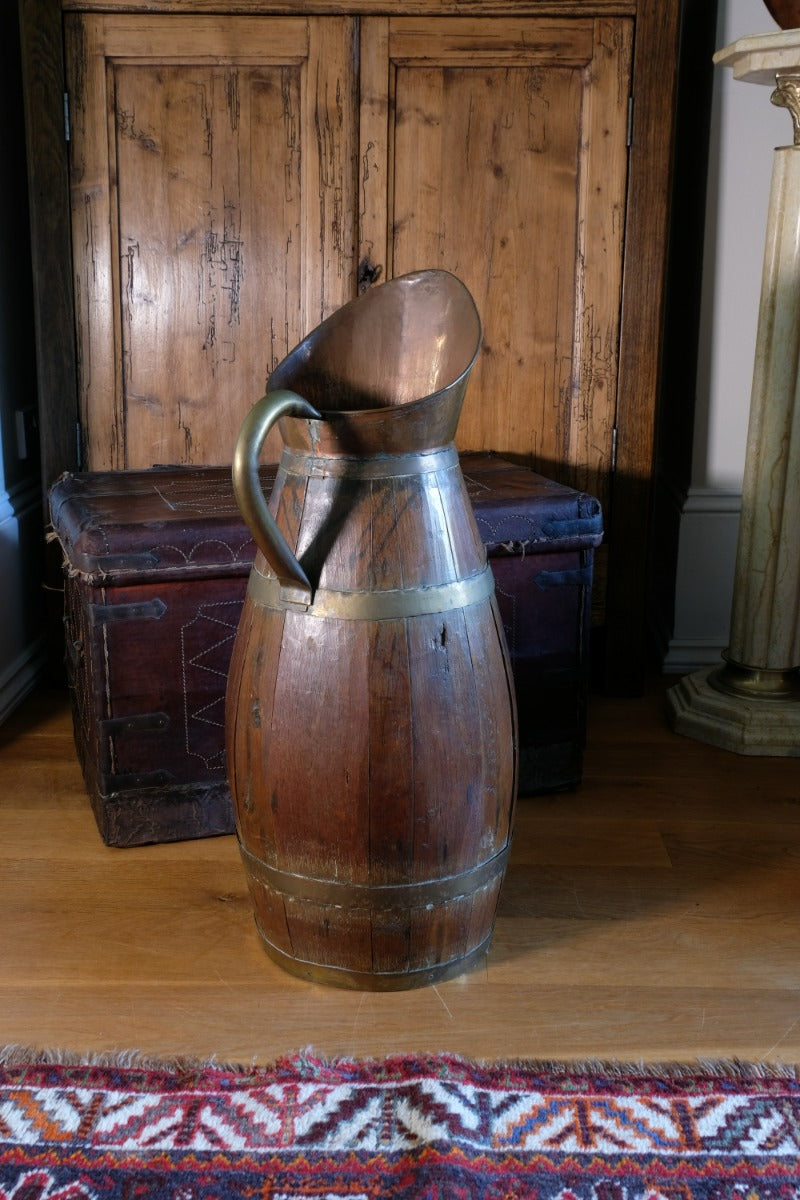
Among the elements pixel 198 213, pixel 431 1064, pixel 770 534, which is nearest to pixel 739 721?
pixel 770 534

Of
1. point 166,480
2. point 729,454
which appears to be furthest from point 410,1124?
point 729,454

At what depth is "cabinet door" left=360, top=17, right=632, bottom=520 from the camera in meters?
2.65

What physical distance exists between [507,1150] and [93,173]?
6.93 feet

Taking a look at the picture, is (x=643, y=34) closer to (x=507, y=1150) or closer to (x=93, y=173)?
(x=93, y=173)

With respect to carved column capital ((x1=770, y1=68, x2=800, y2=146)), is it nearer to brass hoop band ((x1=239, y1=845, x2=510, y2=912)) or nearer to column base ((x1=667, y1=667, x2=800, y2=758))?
column base ((x1=667, y1=667, x2=800, y2=758))

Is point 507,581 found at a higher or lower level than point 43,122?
lower

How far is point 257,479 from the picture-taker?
1485mm

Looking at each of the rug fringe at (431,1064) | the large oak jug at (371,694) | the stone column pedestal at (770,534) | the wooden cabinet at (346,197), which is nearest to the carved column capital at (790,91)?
the stone column pedestal at (770,534)

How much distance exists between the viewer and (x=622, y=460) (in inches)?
111

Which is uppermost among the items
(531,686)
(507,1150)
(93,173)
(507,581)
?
(93,173)

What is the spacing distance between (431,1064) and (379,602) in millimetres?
582

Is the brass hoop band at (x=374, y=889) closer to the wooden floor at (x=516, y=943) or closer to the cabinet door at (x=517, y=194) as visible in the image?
the wooden floor at (x=516, y=943)

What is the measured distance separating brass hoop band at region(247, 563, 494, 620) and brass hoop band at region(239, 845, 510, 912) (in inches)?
14.2

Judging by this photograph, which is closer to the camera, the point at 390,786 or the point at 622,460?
the point at 390,786
